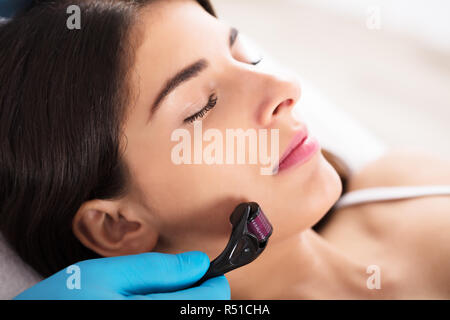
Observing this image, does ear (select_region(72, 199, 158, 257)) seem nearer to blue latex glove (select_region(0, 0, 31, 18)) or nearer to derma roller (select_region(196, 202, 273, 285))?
derma roller (select_region(196, 202, 273, 285))

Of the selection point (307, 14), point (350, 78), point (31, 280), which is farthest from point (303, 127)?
point (307, 14)

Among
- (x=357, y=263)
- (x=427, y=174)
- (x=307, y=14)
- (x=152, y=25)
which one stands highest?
(x=152, y=25)

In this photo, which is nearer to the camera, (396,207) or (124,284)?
(124,284)

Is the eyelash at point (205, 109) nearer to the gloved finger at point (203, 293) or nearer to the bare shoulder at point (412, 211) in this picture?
the gloved finger at point (203, 293)

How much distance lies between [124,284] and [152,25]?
1.54 feet

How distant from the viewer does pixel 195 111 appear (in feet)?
2.64

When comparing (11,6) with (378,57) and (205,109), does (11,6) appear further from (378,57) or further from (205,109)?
(378,57)

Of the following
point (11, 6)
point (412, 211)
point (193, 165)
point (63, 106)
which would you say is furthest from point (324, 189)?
point (11, 6)

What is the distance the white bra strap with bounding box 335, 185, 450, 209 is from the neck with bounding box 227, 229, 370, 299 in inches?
7.5

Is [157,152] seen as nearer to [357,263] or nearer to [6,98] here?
[6,98]

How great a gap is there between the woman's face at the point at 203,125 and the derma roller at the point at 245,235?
4cm

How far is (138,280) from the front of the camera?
0.84 m

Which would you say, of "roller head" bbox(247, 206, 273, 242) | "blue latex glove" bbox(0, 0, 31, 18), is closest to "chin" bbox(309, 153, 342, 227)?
"roller head" bbox(247, 206, 273, 242)

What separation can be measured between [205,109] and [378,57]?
119 centimetres
